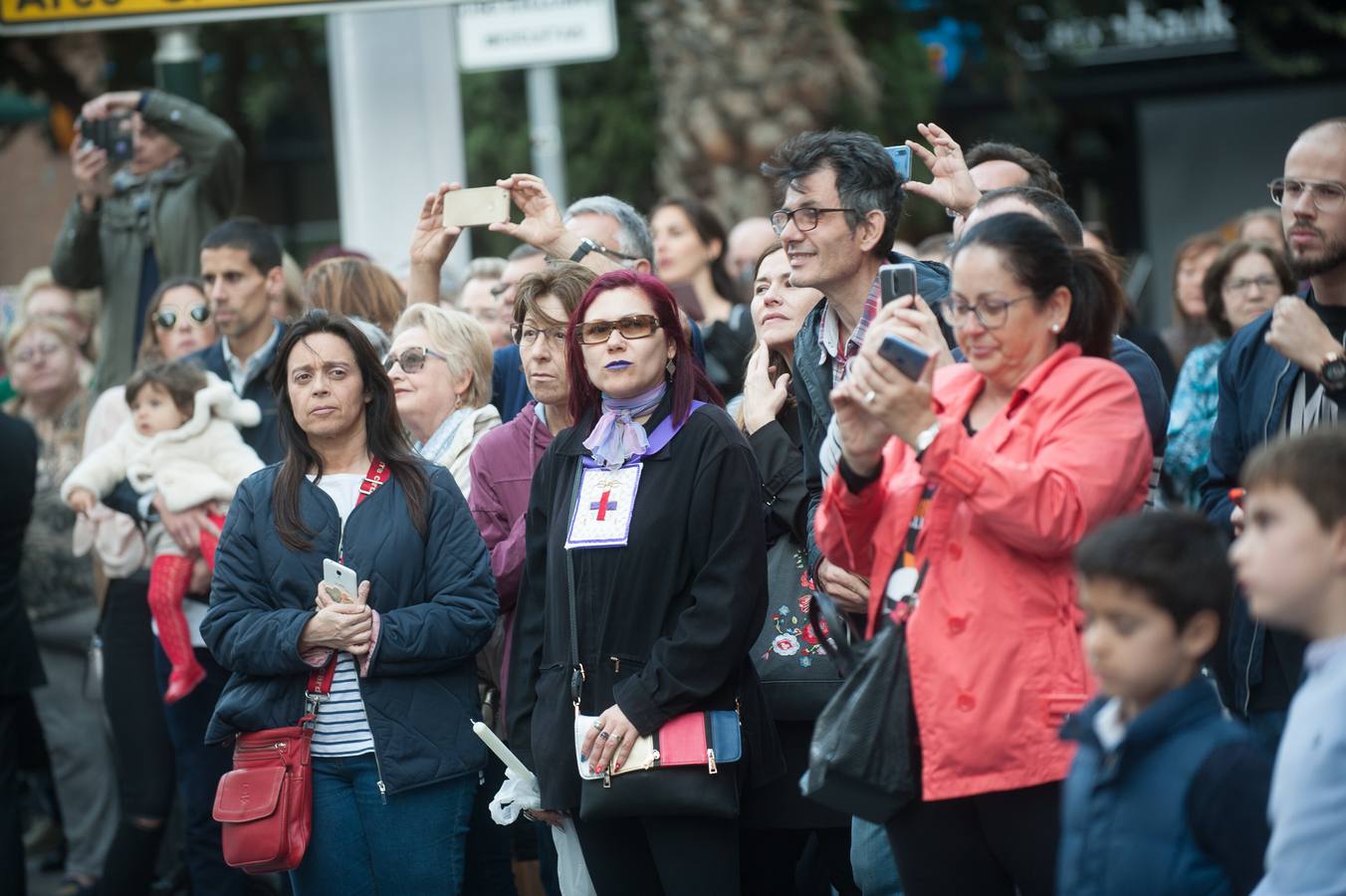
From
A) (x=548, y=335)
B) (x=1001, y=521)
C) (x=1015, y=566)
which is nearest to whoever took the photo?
(x=1001, y=521)

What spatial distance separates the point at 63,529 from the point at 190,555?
214 cm

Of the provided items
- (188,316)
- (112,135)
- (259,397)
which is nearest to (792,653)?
(259,397)

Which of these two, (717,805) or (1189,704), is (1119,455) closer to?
(1189,704)

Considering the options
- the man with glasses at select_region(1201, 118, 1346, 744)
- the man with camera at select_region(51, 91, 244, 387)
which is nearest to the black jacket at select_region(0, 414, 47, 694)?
the man with camera at select_region(51, 91, 244, 387)

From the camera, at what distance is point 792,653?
4.72 metres

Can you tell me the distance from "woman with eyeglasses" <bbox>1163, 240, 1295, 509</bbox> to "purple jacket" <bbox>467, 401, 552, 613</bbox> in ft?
8.94

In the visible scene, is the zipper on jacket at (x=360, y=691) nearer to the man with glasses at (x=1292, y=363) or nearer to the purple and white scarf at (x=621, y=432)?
the purple and white scarf at (x=621, y=432)

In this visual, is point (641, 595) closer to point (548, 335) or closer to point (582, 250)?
point (548, 335)

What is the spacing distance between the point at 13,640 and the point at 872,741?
4139mm

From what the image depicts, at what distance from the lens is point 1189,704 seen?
3.05 m

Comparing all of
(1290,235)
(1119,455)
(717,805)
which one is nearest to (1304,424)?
(1290,235)

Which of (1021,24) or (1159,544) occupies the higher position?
(1021,24)

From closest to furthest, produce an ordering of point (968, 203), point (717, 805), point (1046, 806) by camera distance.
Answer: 1. point (1046, 806)
2. point (717, 805)
3. point (968, 203)

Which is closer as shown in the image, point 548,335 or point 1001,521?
point 1001,521
